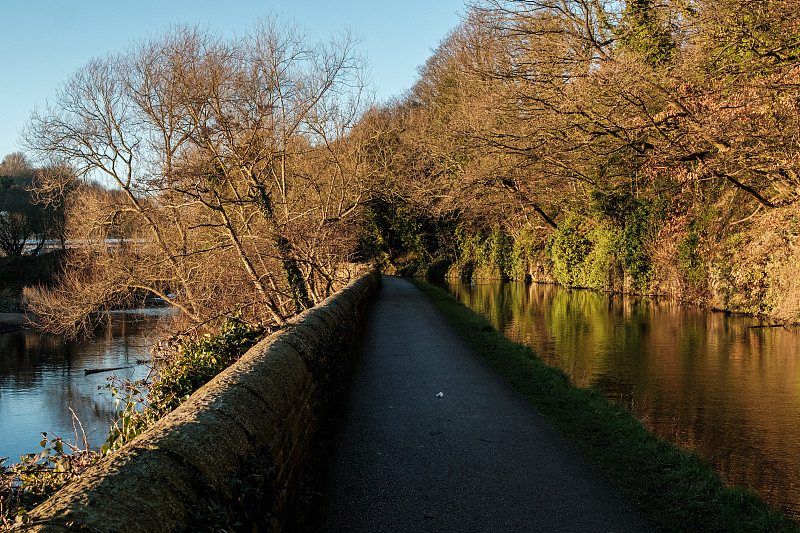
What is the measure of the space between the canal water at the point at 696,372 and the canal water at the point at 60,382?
8.95 meters

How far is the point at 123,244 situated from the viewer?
1827 cm

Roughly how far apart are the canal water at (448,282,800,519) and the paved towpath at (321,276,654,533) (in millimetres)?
2098

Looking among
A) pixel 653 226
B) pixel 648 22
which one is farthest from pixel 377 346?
pixel 653 226

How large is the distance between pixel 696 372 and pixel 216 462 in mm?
11741

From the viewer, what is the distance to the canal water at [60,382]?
15977 mm

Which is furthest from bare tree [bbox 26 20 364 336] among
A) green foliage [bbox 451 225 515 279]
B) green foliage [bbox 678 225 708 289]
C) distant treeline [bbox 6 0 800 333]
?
green foliage [bbox 451 225 515 279]

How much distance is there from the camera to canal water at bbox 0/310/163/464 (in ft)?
52.4

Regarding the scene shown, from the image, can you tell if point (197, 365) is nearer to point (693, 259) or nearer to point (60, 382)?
point (60, 382)

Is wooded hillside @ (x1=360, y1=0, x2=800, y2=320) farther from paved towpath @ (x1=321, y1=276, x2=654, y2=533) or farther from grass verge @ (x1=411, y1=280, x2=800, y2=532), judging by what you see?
paved towpath @ (x1=321, y1=276, x2=654, y2=533)

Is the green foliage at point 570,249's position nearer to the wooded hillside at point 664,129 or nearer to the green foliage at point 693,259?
the wooded hillside at point 664,129

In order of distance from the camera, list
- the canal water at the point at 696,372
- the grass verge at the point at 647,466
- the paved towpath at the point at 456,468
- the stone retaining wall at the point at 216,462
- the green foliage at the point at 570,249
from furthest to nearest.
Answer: the green foliage at the point at 570,249 → the canal water at the point at 696,372 → the grass verge at the point at 647,466 → the paved towpath at the point at 456,468 → the stone retaining wall at the point at 216,462

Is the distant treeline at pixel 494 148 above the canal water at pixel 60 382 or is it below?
above

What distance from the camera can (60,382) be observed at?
839 inches

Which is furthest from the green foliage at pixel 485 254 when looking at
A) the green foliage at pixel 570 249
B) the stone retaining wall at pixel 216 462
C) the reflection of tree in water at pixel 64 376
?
the stone retaining wall at pixel 216 462
